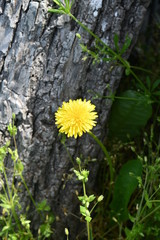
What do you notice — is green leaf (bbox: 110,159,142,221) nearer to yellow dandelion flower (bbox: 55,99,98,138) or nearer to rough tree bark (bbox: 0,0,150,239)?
rough tree bark (bbox: 0,0,150,239)

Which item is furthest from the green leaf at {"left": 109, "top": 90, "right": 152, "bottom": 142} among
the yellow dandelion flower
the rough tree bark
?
the yellow dandelion flower

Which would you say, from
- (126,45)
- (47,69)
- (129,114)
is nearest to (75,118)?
(47,69)

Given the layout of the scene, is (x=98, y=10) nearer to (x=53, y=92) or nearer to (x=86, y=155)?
(x=53, y=92)

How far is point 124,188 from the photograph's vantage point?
168 centimetres

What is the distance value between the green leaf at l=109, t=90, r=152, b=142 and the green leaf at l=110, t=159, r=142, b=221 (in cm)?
19

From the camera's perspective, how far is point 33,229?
5.79ft

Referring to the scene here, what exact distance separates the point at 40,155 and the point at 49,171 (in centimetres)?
10

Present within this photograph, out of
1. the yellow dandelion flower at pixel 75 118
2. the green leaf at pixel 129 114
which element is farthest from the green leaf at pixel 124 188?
the yellow dandelion flower at pixel 75 118

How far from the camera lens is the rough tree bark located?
150cm

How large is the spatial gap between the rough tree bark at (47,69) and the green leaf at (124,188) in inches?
9.5

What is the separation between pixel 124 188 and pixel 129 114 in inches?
15.5

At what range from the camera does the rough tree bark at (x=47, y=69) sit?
150 cm

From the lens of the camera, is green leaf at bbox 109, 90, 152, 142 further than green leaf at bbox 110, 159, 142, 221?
Yes

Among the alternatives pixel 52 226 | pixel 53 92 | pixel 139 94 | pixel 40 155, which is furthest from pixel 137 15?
pixel 52 226
